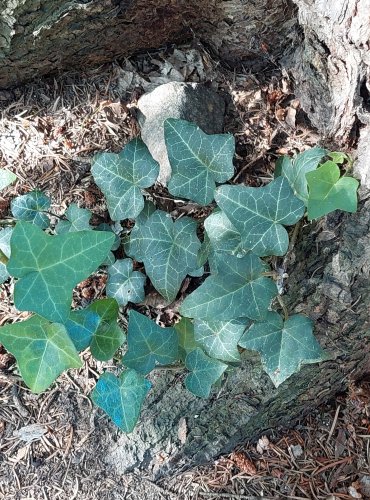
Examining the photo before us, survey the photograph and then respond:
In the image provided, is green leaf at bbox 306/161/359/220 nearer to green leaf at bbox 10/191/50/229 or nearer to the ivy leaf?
the ivy leaf

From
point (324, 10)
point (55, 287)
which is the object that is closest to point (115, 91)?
point (324, 10)

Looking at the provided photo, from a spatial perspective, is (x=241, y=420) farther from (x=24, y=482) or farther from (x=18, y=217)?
(x=18, y=217)

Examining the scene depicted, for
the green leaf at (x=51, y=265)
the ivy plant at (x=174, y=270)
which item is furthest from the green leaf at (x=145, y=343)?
the green leaf at (x=51, y=265)

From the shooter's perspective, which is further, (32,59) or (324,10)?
(32,59)

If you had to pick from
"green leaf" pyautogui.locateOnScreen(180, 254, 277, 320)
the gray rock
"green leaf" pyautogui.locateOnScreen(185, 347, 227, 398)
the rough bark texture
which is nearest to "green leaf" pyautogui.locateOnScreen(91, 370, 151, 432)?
"green leaf" pyautogui.locateOnScreen(185, 347, 227, 398)

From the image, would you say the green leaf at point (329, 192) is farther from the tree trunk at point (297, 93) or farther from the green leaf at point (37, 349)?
the green leaf at point (37, 349)

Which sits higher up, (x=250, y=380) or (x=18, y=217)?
(x=18, y=217)
